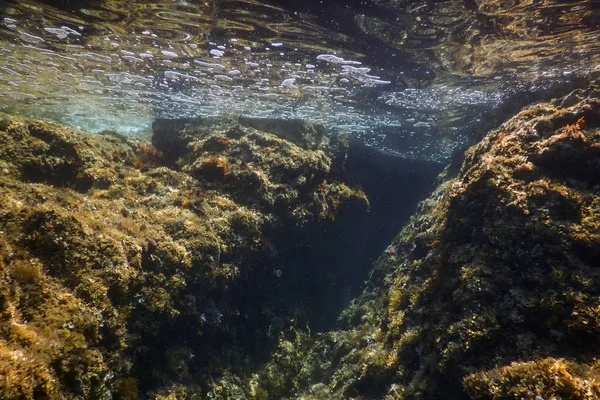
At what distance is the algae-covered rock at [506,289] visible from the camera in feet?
18.1

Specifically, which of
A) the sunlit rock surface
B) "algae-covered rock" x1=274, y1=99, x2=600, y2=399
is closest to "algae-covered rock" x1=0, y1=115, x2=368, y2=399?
the sunlit rock surface

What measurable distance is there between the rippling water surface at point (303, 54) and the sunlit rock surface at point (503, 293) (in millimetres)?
2942

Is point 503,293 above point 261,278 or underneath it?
above

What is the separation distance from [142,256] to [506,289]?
8.03 m

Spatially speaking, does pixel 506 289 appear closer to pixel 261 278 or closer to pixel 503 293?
pixel 503 293

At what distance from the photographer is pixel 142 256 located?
6.91 m

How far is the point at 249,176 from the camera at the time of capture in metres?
10.6

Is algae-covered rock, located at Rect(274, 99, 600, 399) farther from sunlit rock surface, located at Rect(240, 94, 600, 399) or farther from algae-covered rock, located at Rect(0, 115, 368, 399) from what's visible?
algae-covered rock, located at Rect(0, 115, 368, 399)

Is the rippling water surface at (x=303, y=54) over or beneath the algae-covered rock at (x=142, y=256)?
over

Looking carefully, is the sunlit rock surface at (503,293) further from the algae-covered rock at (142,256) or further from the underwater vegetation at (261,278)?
the algae-covered rock at (142,256)

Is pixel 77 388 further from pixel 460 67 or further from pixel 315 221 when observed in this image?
pixel 460 67

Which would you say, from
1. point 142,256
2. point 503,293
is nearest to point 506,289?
point 503,293

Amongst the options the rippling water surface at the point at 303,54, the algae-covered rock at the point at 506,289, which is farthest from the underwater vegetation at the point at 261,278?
the rippling water surface at the point at 303,54

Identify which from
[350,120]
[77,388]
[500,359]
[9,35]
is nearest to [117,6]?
[9,35]
